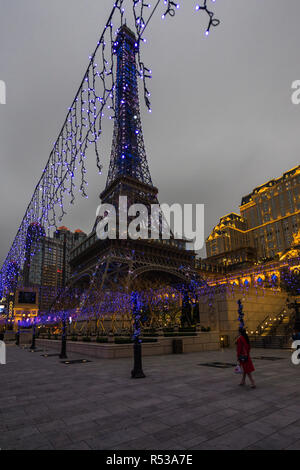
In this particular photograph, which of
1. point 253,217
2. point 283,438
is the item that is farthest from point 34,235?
point 253,217

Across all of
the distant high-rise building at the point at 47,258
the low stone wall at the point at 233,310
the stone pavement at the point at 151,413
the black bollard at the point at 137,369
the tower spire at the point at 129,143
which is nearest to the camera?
the stone pavement at the point at 151,413

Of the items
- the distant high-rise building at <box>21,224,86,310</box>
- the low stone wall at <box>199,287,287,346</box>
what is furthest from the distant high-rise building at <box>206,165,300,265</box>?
the low stone wall at <box>199,287,287,346</box>

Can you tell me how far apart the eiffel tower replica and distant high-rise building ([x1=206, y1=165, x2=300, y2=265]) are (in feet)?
200

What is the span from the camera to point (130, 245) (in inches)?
2279

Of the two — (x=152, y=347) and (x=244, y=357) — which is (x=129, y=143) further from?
(x=244, y=357)

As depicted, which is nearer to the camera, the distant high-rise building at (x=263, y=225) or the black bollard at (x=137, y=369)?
the black bollard at (x=137, y=369)

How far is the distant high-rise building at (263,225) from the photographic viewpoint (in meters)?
113

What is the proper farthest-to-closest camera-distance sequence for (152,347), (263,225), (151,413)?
1. (263,225)
2. (152,347)
3. (151,413)

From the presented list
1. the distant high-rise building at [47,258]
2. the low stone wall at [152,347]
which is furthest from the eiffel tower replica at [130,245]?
the low stone wall at [152,347]

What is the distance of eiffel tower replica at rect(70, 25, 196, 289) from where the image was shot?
52.7 metres

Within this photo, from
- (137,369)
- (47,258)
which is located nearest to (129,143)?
(47,258)

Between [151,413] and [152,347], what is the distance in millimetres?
14211

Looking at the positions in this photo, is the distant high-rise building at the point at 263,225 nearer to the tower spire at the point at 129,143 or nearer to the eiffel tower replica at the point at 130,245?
the eiffel tower replica at the point at 130,245

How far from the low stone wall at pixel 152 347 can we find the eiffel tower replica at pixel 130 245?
946 inches
